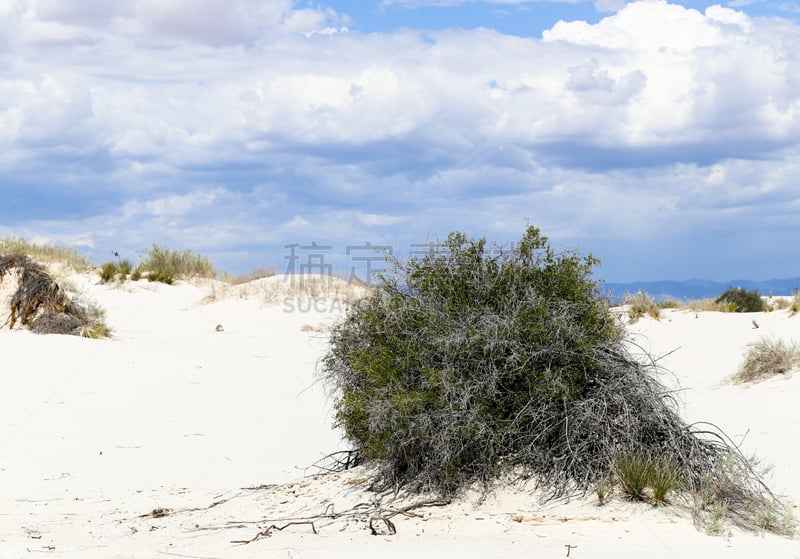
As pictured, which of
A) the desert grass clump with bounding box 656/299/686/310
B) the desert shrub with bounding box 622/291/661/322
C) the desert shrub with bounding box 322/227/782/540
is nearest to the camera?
the desert shrub with bounding box 322/227/782/540

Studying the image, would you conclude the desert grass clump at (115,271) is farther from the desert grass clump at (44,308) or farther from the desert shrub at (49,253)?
the desert grass clump at (44,308)

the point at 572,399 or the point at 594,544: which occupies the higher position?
the point at 572,399

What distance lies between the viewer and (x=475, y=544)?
18.7 feet

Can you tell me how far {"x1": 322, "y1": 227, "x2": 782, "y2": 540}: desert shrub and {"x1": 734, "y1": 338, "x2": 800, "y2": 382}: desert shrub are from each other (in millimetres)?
6214

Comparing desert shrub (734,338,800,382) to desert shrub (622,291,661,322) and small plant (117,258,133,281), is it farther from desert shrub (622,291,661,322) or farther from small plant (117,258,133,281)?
small plant (117,258,133,281)

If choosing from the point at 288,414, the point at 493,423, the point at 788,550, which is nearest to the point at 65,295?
the point at 288,414

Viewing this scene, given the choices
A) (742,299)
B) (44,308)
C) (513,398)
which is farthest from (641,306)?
(513,398)

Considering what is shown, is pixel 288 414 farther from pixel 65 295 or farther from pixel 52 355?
pixel 65 295

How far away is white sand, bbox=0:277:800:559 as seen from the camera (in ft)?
19.1

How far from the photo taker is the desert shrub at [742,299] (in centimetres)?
2376

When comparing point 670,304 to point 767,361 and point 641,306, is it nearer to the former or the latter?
point 641,306

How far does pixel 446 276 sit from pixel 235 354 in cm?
964

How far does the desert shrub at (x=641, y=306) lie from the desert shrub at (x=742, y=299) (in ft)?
8.18

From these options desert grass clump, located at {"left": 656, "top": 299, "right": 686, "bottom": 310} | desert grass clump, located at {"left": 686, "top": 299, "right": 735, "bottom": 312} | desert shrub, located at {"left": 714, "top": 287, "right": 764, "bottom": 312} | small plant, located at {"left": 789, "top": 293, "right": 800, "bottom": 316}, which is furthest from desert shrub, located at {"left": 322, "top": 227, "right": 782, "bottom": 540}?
desert shrub, located at {"left": 714, "top": 287, "right": 764, "bottom": 312}
